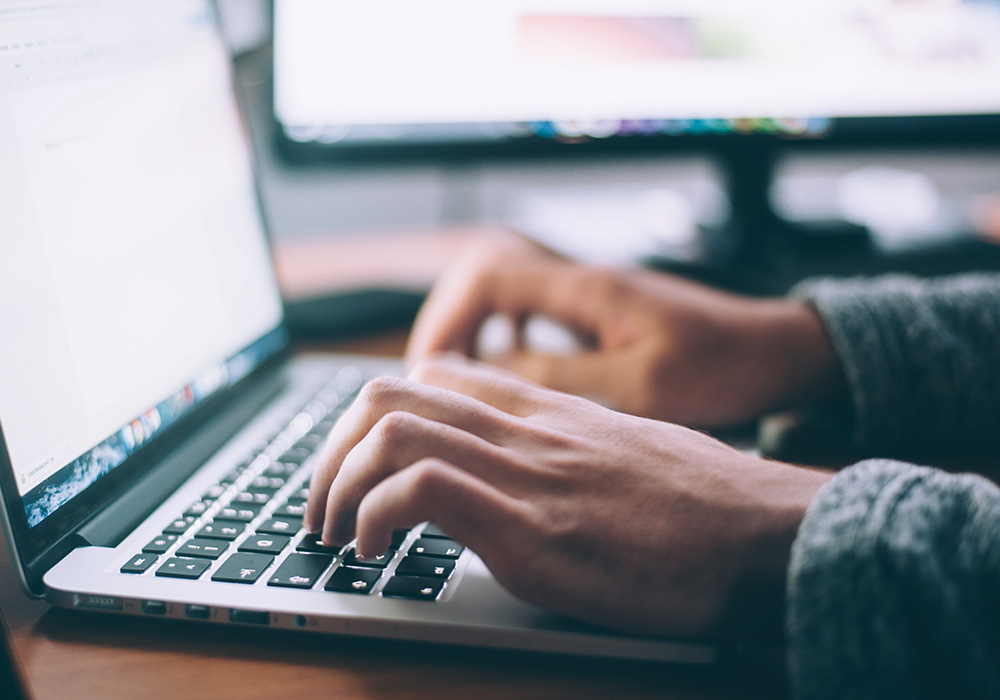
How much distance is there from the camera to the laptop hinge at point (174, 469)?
0.36m

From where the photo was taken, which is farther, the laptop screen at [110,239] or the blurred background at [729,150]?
the blurred background at [729,150]

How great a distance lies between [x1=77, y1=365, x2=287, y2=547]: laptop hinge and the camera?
0.36 metres

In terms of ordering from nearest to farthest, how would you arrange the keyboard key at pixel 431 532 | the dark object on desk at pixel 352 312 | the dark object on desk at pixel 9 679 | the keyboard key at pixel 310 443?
the dark object on desk at pixel 9 679 → the keyboard key at pixel 431 532 → the keyboard key at pixel 310 443 → the dark object on desk at pixel 352 312

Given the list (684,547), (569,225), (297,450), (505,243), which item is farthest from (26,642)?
(569,225)

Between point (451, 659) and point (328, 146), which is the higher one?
point (328, 146)

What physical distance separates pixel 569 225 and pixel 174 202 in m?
0.52

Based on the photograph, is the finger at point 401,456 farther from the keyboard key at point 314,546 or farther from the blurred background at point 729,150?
the blurred background at point 729,150

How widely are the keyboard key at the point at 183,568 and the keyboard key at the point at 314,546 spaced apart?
0.13ft

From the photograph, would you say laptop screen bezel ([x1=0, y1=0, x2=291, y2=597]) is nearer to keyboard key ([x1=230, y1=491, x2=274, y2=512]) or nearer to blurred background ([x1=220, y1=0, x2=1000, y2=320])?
keyboard key ([x1=230, y1=491, x2=274, y2=512])

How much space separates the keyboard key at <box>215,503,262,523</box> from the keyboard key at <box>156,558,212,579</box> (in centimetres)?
4

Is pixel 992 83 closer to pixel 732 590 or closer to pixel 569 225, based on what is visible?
pixel 569 225

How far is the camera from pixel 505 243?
622 millimetres

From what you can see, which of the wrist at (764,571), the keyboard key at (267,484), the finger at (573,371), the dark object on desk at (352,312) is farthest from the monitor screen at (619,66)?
the wrist at (764,571)

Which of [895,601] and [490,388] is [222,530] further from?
[895,601]
